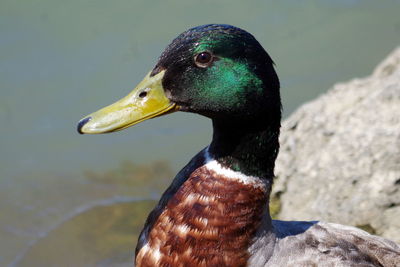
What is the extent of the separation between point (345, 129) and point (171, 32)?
283 centimetres

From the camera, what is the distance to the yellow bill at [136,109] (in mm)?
2535

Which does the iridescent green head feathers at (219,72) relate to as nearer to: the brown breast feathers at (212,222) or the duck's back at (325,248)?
the brown breast feathers at (212,222)

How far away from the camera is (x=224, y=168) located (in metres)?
2.77

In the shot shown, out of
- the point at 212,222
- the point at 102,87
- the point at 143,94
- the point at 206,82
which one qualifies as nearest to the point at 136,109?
the point at 143,94

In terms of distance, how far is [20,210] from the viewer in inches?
199

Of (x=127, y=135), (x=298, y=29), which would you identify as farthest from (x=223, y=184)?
(x=298, y=29)

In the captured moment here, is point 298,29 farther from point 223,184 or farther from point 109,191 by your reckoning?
point 223,184

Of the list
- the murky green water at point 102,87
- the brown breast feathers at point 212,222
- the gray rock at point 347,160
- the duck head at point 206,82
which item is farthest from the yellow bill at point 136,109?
the murky green water at point 102,87

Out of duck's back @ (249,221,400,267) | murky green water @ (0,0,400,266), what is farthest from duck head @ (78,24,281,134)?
murky green water @ (0,0,400,266)

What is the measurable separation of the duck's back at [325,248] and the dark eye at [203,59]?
84 centimetres

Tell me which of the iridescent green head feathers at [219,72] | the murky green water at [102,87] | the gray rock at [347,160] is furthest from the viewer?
the murky green water at [102,87]

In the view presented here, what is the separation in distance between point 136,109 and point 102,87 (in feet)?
11.4

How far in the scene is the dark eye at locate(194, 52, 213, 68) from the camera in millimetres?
2515

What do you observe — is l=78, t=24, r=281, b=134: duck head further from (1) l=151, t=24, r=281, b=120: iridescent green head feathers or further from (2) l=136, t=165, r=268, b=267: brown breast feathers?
(2) l=136, t=165, r=268, b=267: brown breast feathers
